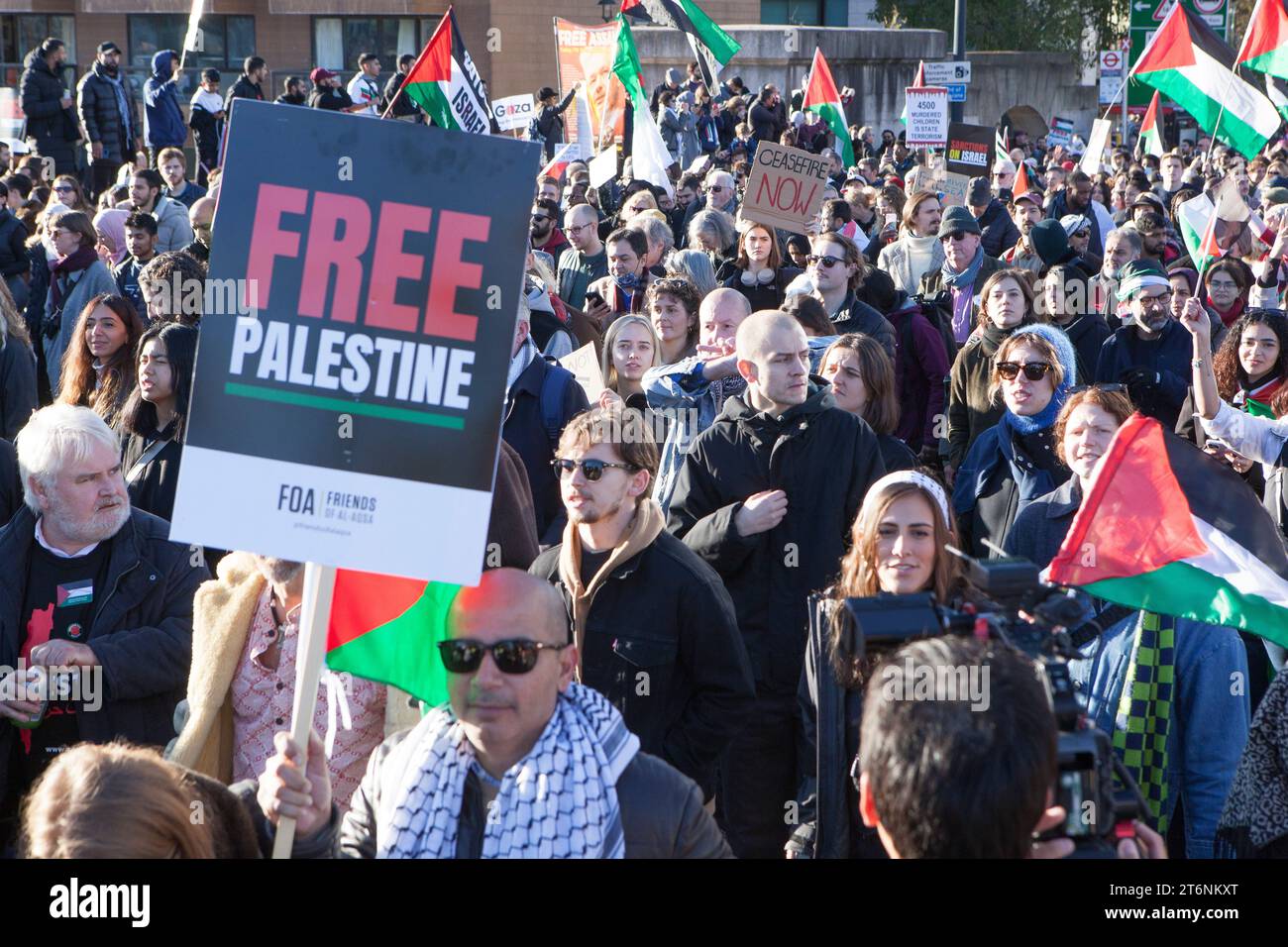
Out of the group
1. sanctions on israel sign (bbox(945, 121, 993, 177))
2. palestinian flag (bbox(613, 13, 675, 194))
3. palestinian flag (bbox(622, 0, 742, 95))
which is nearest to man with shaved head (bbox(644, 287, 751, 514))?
palestinian flag (bbox(613, 13, 675, 194))

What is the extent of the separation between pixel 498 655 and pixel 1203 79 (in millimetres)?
12069

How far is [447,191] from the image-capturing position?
306 cm

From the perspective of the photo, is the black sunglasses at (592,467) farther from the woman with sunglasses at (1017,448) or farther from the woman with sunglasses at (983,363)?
the woman with sunglasses at (983,363)

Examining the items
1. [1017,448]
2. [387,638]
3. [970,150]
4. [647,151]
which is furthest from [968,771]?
[970,150]

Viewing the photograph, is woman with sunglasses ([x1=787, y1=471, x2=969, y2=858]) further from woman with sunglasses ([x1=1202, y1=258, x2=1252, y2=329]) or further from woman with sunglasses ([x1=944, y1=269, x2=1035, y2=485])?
woman with sunglasses ([x1=1202, y1=258, x2=1252, y2=329])

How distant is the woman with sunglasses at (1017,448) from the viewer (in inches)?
243

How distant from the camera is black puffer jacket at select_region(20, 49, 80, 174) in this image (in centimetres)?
1852

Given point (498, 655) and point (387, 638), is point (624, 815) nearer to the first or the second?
Result: point (498, 655)

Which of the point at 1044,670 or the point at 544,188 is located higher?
the point at 544,188

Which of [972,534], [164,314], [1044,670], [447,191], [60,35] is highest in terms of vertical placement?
[60,35]

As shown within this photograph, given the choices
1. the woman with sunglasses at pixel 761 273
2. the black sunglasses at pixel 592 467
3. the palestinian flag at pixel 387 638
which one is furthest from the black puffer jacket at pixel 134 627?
the woman with sunglasses at pixel 761 273
